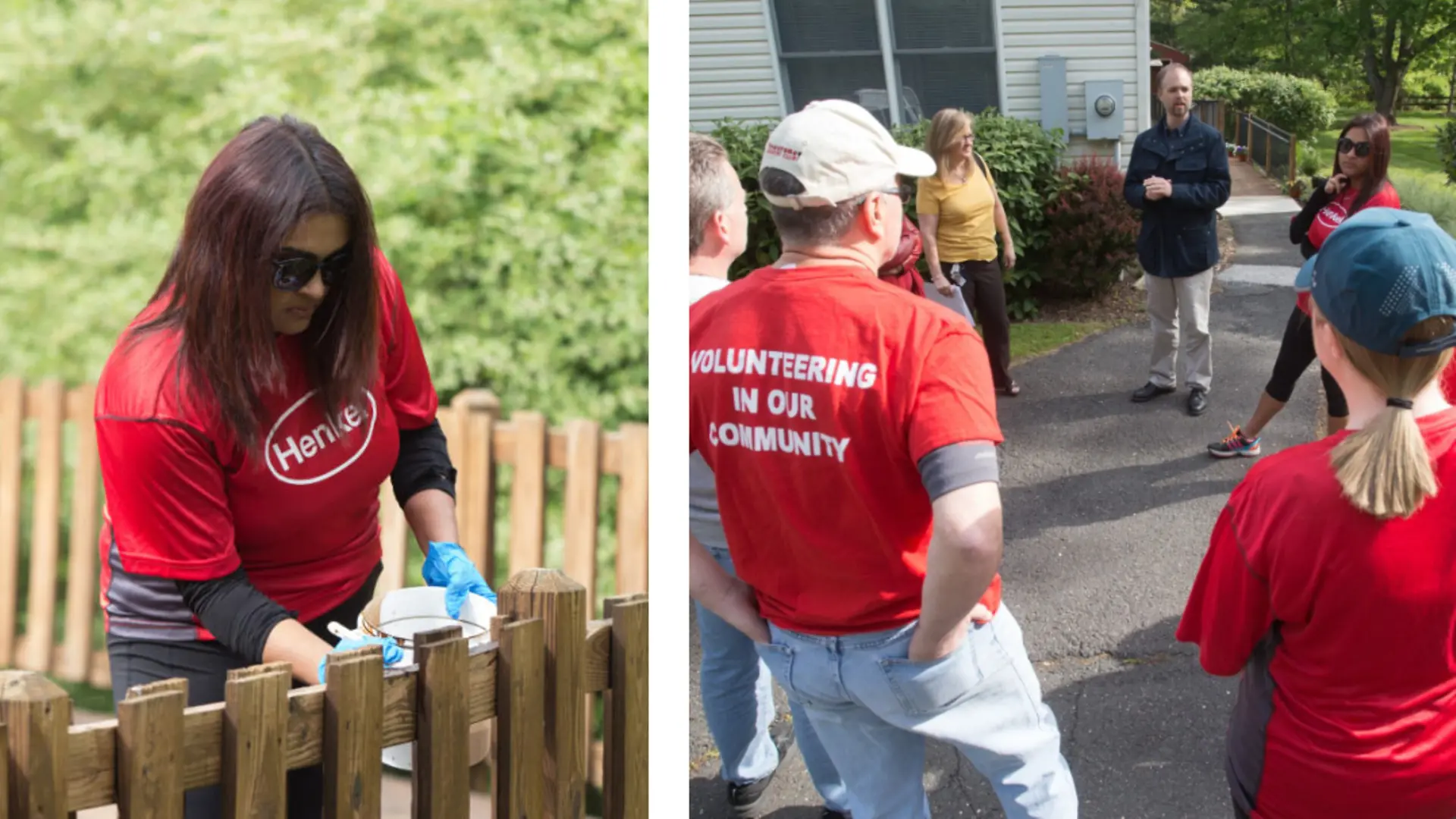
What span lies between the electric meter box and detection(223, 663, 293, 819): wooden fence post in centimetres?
933

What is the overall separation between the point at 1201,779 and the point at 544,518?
1.84m

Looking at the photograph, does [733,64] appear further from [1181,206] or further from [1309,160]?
[1309,160]

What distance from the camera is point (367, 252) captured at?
2.19 meters

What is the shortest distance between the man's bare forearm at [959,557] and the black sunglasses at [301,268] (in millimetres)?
1033

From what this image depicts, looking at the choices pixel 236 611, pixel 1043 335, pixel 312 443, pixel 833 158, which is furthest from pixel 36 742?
pixel 1043 335

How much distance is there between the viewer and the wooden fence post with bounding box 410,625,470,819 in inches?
81.4

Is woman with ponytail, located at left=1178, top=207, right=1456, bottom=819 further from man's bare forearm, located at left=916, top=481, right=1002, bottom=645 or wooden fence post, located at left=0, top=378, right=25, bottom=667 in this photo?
wooden fence post, located at left=0, top=378, right=25, bottom=667

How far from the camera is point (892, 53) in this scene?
35.3 ft

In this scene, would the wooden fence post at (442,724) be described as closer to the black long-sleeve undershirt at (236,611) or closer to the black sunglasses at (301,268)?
the black long-sleeve undershirt at (236,611)

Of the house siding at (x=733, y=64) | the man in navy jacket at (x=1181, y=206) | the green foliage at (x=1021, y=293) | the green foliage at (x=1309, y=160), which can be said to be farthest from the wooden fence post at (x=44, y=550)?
the green foliage at (x=1309, y=160)

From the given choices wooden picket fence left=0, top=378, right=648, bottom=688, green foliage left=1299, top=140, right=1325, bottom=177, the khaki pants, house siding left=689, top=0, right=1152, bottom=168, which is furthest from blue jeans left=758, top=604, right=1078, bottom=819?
green foliage left=1299, top=140, right=1325, bottom=177

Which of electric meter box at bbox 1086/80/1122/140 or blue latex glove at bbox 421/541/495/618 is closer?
blue latex glove at bbox 421/541/495/618

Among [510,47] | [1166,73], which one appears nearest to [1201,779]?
[510,47]

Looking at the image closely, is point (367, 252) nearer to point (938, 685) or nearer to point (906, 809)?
point (938, 685)
